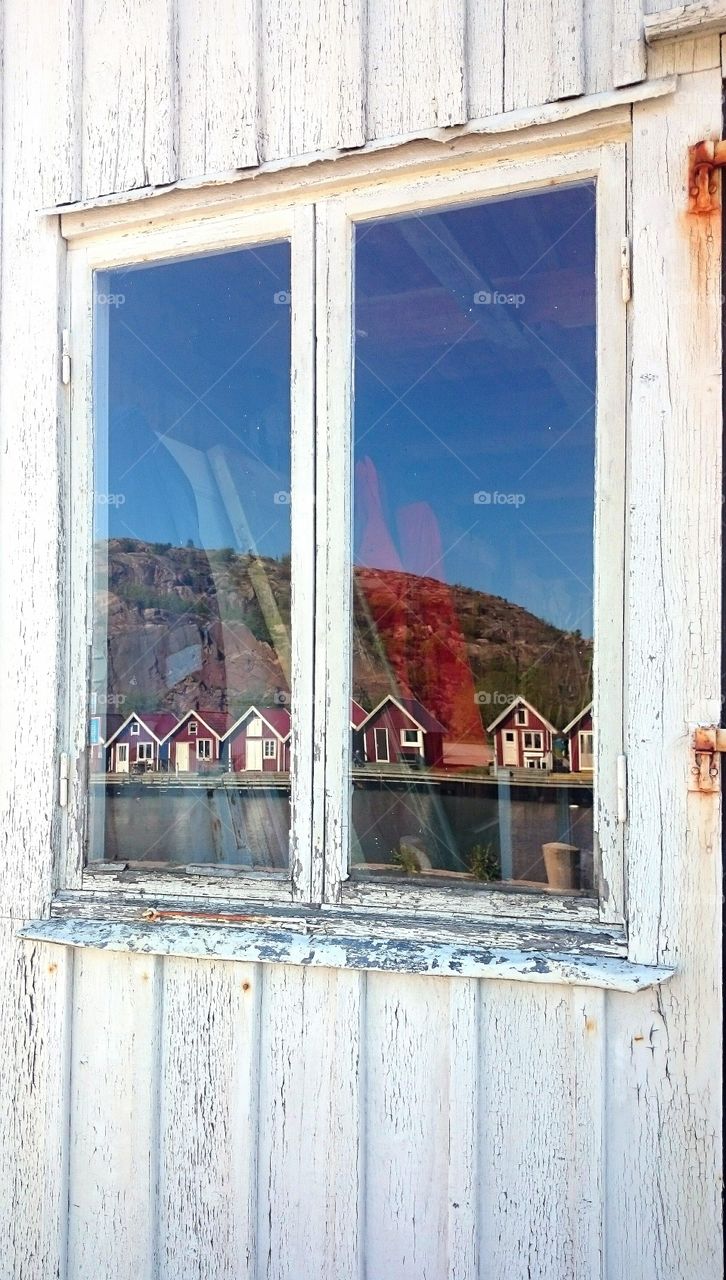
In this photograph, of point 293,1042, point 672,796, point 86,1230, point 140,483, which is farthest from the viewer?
point 140,483

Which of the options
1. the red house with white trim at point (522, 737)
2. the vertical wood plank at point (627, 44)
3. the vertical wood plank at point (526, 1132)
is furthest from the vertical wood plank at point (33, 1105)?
the vertical wood plank at point (627, 44)

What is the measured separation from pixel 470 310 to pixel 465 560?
486 millimetres

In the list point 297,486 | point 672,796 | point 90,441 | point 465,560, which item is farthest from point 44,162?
point 672,796

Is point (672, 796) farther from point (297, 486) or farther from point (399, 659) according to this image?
point (297, 486)

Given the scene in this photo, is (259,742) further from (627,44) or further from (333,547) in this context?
(627,44)

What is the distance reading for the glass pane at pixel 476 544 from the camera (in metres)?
1.74

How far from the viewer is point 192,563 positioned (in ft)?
6.69

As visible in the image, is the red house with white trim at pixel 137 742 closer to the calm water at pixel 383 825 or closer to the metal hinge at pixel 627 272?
the calm water at pixel 383 825

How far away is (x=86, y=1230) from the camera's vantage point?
76.8 inches

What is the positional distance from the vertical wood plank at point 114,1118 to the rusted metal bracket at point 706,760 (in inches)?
43.8

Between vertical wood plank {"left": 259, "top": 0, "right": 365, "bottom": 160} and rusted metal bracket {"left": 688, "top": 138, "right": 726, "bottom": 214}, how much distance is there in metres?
0.62

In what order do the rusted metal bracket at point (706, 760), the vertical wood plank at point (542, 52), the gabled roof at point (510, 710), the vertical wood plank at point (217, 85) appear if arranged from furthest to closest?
the vertical wood plank at point (217, 85) < the gabled roof at point (510, 710) < the vertical wood plank at point (542, 52) < the rusted metal bracket at point (706, 760)

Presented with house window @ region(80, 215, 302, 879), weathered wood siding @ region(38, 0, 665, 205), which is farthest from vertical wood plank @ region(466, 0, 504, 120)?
house window @ region(80, 215, 302, 879)

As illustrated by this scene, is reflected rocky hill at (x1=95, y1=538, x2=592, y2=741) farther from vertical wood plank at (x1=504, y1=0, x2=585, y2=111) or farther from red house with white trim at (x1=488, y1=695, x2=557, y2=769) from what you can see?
vertical wood plank at (x1=504, y1=0, x2=585, y2=111)
